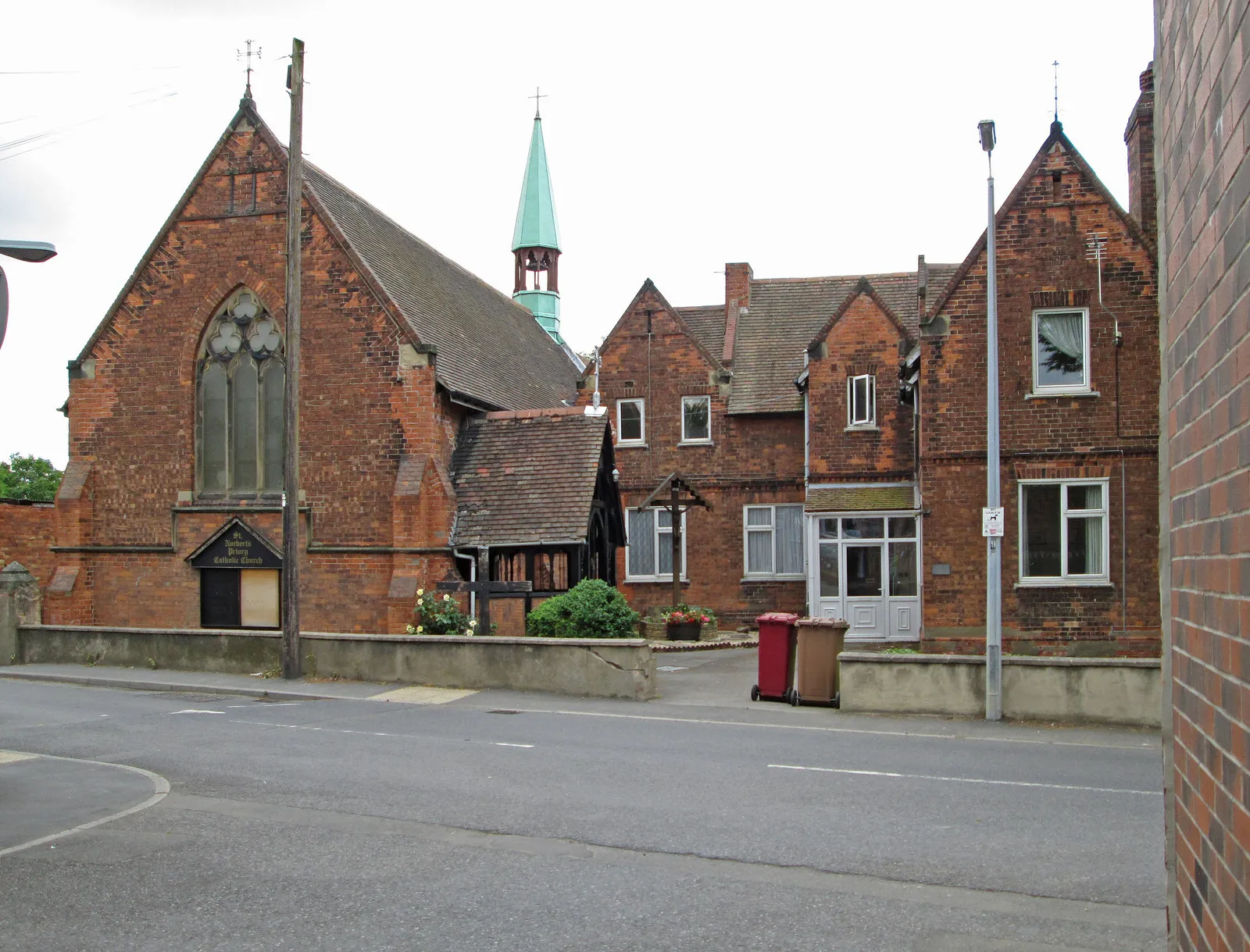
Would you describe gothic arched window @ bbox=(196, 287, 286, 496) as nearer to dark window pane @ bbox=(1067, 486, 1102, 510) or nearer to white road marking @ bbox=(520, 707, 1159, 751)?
white road marking @ bbox=(520, 707, 1159, 751)

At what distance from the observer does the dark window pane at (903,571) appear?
2827 cm

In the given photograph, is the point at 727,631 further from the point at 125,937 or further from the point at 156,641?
the point at 125,937

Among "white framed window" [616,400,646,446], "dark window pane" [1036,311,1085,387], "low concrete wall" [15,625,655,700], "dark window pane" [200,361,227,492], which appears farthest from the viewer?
"white framed window" [616,400,646,446]

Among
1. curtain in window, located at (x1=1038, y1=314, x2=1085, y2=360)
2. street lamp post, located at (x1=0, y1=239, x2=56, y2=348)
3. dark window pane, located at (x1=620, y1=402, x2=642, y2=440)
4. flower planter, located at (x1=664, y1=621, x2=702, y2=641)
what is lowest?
flower planter, located at (x1=664, y1=621, x2=702, y2=641)

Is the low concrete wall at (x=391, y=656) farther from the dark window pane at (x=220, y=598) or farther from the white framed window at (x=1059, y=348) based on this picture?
the white framed window at (x=1059, y=348)

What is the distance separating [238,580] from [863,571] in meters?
14.1

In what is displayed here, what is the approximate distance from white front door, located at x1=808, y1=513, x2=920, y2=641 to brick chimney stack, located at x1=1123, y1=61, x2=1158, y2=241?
8.35 m

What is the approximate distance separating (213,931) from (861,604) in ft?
75.4

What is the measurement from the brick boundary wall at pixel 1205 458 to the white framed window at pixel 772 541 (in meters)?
28.5

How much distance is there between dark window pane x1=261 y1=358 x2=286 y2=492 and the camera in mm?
26203

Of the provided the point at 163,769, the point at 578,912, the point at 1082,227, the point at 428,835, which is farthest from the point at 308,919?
the point at 1082,227

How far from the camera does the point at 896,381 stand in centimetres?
2959

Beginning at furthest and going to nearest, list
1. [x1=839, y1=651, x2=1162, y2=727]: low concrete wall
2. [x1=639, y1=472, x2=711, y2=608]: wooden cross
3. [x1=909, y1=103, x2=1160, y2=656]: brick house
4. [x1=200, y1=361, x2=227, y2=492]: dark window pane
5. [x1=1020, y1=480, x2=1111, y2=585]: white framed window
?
1. [x1=639, y1=472, x2=711, y2=608]: wooden cross
2. [x1=200, y1=361, x2=227, y2=492]: dark window pane
3. [x1=1020, y1=480, x2=1111, y2=585]: white framed window
4. [x1=909, y1=103, x2=1160, y2=656]: brick house
5. [x1=839, y1=651, x2=1162, y2=727]: low concrete wall

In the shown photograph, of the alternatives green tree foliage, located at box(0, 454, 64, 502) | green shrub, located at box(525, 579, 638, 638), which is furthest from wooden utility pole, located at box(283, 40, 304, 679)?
green tree foliage, located at box(0, 454, 64, 502)
